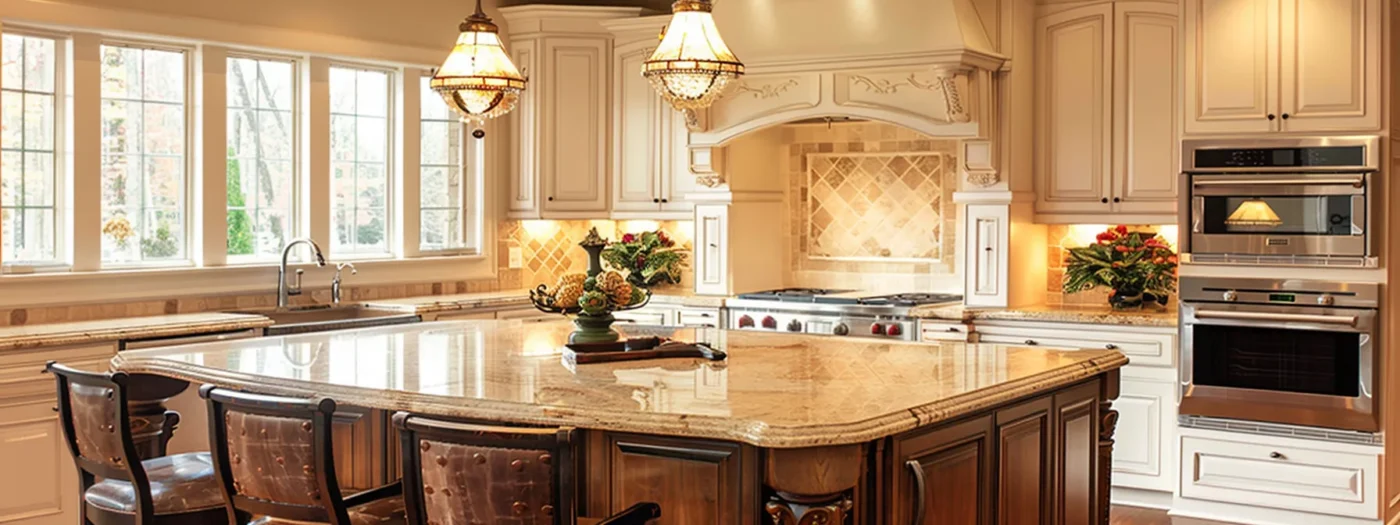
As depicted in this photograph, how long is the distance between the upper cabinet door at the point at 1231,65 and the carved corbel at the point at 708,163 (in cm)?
252

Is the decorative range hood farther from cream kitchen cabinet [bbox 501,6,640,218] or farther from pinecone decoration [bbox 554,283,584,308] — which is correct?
pinecone decoration [bbox 554,283,584,308]

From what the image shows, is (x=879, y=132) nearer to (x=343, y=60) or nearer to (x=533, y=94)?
(x=533, y=94)

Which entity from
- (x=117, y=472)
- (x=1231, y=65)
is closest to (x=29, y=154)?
(x=117, y=472)

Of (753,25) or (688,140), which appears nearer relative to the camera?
(753,25)

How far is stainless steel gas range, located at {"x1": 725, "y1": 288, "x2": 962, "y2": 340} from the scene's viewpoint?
7023 mm

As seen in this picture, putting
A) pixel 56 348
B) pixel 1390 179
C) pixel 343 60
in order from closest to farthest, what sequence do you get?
pixel 56 348
pixel 1390 179
pixel 343 60

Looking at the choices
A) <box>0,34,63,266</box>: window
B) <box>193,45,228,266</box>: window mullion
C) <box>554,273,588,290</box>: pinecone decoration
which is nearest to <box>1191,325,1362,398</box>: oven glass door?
<box>554,273,588,290</box>: pinecone decoration

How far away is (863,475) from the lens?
3.32 m

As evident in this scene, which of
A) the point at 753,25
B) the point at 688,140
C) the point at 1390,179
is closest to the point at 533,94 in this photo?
the point at 688,140

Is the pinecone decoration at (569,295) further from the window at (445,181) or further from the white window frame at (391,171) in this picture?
the window at (445,181)

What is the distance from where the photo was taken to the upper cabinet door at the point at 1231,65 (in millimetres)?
6156

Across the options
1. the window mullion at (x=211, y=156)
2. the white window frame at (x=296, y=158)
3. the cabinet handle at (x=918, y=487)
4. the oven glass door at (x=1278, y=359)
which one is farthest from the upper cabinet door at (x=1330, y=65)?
the window mullion at (x=211, y=156)

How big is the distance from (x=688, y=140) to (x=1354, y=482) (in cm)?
378

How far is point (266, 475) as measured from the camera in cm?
344
